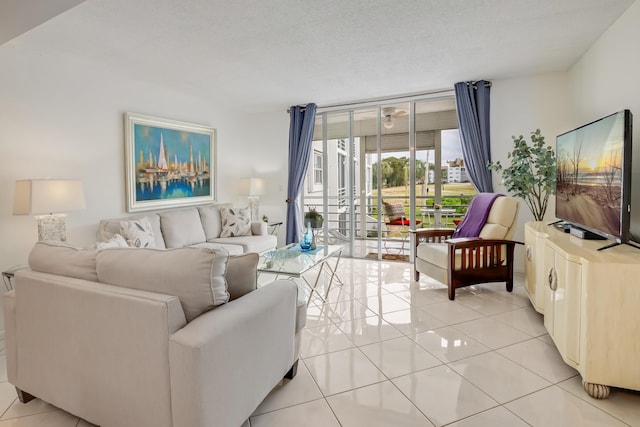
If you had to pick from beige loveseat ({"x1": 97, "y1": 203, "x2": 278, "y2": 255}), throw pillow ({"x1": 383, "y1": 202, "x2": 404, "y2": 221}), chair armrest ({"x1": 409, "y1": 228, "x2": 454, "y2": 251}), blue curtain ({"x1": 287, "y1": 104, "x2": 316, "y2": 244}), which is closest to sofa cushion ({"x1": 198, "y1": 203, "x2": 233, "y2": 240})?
beige loveseat ({"x1": 97, "y1": 203, "x2": 278, "y2": 255})

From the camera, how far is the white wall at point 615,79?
243 centimetres

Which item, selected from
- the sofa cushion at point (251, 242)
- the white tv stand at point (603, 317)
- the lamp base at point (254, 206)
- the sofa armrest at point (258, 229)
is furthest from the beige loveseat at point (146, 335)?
the lamp base at point (254, 206)

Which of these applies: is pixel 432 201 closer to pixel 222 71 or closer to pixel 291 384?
pixel 222 71

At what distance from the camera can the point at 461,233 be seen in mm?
3932

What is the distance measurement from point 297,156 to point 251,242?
5.75ft

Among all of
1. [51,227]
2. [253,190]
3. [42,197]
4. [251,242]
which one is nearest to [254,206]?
[253,190]

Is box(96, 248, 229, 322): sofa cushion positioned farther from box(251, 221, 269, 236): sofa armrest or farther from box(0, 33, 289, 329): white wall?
box(251, 221, 269, 236): sofa armrest

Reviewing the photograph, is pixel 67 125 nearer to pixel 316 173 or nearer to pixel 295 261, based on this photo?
pixel 295 261

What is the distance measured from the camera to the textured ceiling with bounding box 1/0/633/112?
245 centimetres

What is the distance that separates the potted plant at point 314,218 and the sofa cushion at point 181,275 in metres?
4.10

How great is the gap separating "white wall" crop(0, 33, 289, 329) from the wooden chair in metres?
3.63

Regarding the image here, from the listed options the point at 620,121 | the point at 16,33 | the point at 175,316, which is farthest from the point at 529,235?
the point at 16,33

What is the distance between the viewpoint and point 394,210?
5.11m

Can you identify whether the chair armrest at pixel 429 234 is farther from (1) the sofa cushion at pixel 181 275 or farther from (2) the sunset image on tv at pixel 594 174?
(1) the sofa cushion at pixel 181 275
